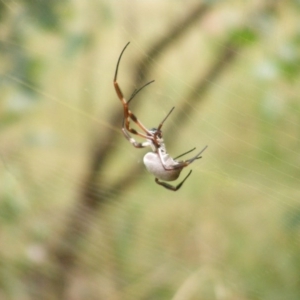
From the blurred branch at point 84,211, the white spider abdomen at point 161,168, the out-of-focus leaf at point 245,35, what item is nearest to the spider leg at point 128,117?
the white spider abdomen at point 161,168

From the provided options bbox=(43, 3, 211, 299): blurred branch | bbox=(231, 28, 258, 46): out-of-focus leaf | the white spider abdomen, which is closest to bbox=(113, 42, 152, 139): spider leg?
the white spider abdomen

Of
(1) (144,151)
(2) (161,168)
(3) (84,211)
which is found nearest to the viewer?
(2) (161,168)

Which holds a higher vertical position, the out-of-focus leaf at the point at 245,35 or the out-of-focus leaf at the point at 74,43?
the out-of-focus leaf at the point at 74,43

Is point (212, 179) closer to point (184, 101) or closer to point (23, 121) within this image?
point (184, 101)

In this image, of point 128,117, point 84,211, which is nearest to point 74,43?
point 128,117

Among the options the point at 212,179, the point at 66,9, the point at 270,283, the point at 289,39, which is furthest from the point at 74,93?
the point at 270,283

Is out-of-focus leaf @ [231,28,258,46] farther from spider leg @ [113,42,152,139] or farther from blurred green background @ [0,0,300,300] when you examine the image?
spider leg @ [113,42,152,139]

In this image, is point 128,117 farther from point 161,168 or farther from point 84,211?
point 84,211

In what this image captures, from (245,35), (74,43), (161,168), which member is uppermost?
(74,43)

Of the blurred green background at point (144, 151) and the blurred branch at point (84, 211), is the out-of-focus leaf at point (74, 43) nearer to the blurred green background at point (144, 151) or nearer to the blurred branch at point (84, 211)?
the blurred green background at point (144, 151)

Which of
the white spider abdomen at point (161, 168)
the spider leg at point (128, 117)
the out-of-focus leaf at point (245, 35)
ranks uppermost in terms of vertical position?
the out-of-focus leaf at point (245, 35)
